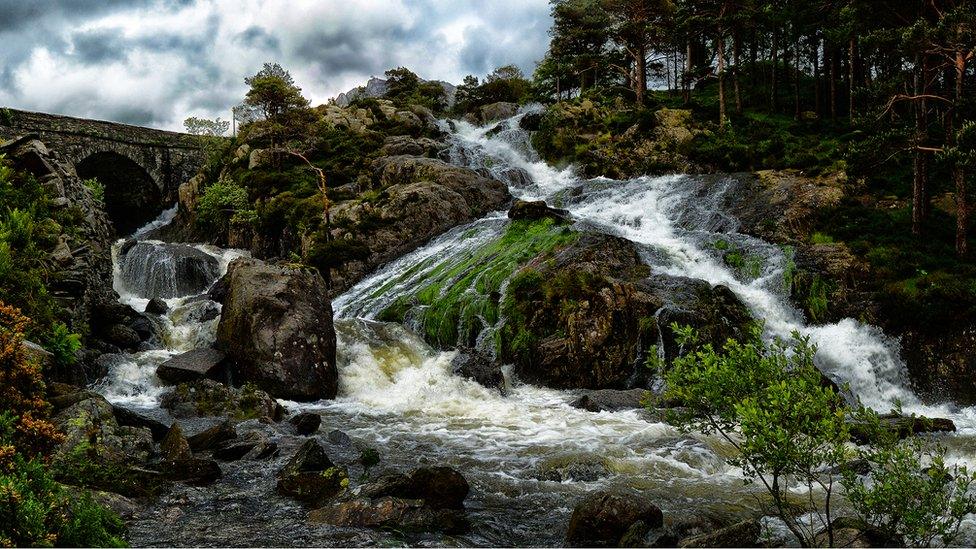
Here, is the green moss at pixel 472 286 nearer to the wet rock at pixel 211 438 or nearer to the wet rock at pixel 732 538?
the wet rock at pixel 211 438

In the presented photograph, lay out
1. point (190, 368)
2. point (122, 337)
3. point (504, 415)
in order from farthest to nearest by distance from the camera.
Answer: point (122, 337) < point (190, 368) < point (504, 415)

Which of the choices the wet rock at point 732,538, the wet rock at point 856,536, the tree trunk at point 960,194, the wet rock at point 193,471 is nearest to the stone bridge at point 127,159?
the wet rock at point 193,471

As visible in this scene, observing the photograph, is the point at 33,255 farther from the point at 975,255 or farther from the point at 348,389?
the point at 975,255

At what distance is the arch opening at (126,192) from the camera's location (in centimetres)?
5316

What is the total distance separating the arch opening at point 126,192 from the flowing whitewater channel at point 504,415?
76.4ft

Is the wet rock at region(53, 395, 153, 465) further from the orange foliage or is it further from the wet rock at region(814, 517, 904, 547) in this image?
the wet rock at region(814, 517, 904, 547)

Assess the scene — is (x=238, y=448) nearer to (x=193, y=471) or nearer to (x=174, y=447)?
(x=174, y=447)

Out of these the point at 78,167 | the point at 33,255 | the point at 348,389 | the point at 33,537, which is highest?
the point at 78,167

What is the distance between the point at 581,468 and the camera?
40.4 feet

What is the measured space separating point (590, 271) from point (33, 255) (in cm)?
1859

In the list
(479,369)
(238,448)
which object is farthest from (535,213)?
(238,448)

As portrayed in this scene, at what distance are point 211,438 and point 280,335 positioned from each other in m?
6.10

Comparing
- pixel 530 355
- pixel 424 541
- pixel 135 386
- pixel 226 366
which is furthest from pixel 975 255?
pixel 135 386

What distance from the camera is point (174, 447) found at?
12.4 meters
